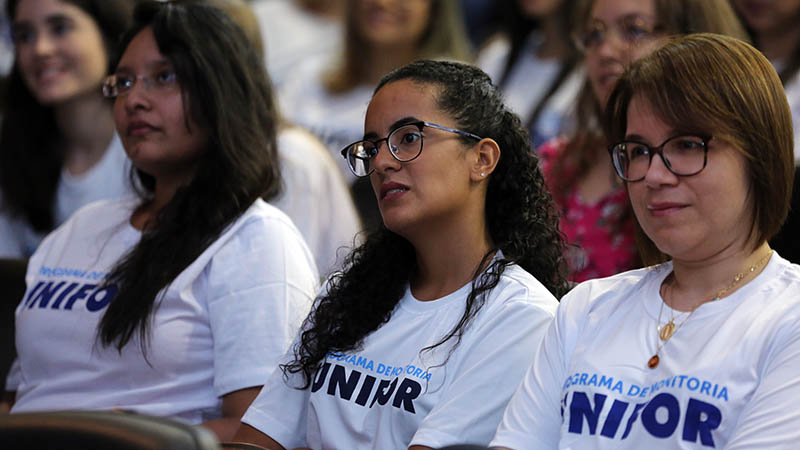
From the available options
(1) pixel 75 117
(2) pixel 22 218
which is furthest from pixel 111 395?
(1) pixel 75 117

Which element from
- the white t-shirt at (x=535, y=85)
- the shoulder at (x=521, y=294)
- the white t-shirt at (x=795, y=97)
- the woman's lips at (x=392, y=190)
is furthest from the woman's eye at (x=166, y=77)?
the white t-shirt at (x=795, y=97)

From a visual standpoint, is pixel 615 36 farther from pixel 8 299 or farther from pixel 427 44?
pixel 8 299

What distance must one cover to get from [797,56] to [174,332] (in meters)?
1.74

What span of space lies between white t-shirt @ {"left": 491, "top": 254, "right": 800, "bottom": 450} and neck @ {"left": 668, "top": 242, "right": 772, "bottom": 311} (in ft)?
0.06

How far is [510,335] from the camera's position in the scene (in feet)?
5.35

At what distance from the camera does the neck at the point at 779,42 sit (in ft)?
9.14

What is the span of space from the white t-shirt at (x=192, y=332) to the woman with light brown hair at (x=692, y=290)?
65 cm

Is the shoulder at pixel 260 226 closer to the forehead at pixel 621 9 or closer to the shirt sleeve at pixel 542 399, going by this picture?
the shirt sleeve at pixel 542 399

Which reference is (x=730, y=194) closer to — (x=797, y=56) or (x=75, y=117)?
(x=797, y=56)

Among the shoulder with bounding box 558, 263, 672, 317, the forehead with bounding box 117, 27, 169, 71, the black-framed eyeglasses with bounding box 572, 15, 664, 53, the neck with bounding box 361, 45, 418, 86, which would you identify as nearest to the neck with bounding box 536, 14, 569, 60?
the neck with bounding box 361, 45, 418, 86

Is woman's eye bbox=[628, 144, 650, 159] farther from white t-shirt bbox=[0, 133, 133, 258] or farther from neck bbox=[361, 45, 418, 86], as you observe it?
neck bbox=[361, 45, 418, 86]

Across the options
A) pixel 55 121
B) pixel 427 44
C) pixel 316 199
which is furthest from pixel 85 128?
pixel 427 44

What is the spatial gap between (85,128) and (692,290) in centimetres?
223

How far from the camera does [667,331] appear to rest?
145 cm
